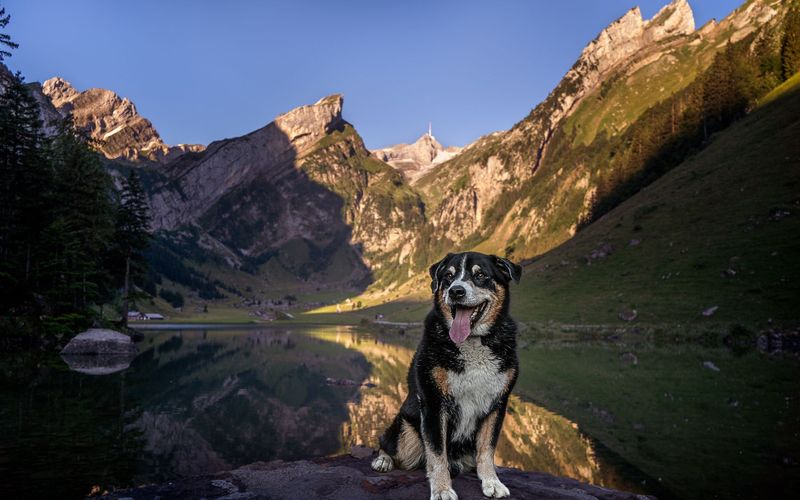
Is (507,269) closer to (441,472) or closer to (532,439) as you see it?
(441,472)

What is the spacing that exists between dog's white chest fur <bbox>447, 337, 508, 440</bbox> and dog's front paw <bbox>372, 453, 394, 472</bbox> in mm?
1705

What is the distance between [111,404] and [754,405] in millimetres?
26137

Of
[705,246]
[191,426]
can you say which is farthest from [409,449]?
[705,246]

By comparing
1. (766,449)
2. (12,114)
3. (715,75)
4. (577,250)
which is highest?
(715,75)

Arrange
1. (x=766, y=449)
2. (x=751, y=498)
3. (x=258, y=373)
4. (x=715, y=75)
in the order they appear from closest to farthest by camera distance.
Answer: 1. (x=751, y=498)
2. (x=766, y=449)
3. (x=258, y=373)
4. (x=715, y=75)

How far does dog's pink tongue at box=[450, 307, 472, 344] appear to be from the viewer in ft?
21.6

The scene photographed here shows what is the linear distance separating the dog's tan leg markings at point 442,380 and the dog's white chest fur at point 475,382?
5 cm

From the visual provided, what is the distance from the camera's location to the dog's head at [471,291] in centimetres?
662

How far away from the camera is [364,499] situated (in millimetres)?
6309

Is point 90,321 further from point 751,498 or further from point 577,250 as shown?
point 577,250

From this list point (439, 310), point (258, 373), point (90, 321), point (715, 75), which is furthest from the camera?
point (715, 75)

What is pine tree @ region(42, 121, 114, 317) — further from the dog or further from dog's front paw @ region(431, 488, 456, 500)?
dog's front paw @ region(431, 488, 456, 500)

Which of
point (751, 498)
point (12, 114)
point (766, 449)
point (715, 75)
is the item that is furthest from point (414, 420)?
point (715, 75)

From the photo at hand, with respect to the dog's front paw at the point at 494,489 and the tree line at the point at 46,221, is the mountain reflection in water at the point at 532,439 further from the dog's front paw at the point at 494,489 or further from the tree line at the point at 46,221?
the tree line at the point at 46,221
